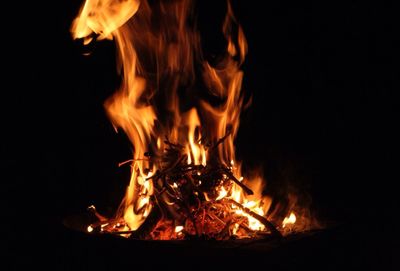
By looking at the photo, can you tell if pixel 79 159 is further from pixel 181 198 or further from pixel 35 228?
pixel 181 198

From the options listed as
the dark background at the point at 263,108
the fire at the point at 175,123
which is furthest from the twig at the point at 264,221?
the dark background at the point at 263,108

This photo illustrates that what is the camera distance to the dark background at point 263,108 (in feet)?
13.3

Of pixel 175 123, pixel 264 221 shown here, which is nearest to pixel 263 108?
pixel 175 123

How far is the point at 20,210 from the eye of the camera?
164 inches

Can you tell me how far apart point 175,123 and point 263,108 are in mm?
1098

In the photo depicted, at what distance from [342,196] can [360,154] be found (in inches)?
15.6

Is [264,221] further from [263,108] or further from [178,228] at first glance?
[263,108]

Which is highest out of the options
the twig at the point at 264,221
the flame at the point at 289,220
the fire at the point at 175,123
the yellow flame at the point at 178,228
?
the fire at the point at 175,123

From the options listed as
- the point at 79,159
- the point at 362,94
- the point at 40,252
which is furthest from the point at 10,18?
the point at 362,94

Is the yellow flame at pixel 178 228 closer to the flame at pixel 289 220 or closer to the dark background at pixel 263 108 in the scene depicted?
the flame at pixel 289 220

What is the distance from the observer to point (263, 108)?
421cm

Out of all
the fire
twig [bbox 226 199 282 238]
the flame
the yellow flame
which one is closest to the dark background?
the fire

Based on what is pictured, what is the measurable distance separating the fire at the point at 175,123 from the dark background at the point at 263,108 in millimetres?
277

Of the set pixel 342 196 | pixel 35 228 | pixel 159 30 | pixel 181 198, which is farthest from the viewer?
pixel 342 196
